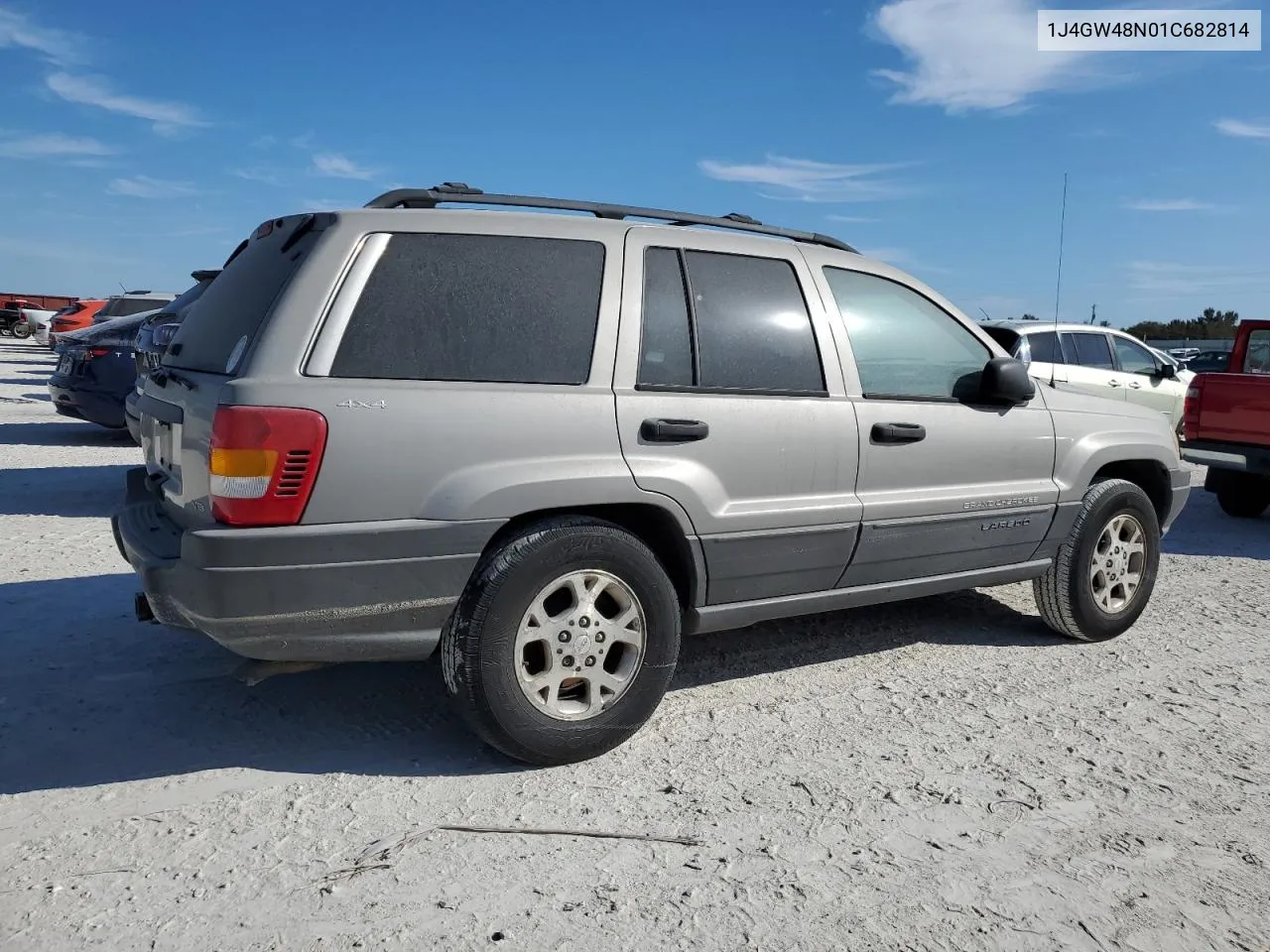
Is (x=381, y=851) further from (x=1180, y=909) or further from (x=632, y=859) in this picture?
(x=1180, y=909)

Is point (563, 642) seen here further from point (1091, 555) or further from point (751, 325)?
point (1091, 555)

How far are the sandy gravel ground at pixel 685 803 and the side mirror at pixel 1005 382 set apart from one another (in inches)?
48.0

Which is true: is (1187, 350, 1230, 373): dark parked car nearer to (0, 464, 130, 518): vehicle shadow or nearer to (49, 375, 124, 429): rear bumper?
(49, 375, 124, 429): rear bumper

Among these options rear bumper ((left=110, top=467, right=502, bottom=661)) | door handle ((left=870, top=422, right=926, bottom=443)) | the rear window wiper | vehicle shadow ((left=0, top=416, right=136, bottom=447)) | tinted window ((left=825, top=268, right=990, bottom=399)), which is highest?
tinted window ((left=825, top=268, right=990, bottom=399))

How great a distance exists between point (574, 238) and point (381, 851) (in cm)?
208

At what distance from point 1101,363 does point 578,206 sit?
949 centimetres

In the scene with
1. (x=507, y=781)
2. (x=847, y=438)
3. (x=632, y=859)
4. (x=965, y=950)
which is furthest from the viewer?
(x=847, y=438)

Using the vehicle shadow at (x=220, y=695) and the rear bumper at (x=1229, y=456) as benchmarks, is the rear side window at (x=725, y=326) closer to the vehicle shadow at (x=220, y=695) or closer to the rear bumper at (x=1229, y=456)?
the vehicle shadow at (x=220, y=695)

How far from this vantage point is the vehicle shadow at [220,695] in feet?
11.3

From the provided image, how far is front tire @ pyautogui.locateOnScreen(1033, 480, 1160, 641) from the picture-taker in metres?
4.87

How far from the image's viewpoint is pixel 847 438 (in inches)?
157

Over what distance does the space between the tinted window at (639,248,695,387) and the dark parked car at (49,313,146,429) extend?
8249 millimetres

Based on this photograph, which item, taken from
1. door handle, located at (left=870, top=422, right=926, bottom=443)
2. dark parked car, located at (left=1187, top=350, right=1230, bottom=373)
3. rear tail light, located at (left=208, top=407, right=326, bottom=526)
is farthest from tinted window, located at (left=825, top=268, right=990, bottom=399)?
dark parked car, located at (left=1187, top=350, right=1230, bottom=373)

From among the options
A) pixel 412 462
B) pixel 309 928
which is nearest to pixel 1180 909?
pixel 309 928
